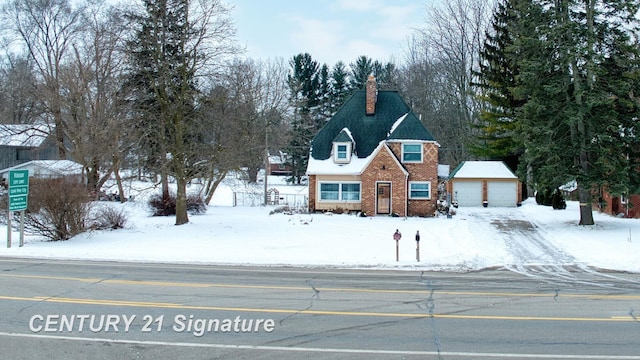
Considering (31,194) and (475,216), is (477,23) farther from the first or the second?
(31,194)

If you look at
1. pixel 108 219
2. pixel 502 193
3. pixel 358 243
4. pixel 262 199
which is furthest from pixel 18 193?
pixel 502 193

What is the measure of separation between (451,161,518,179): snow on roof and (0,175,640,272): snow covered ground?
33.8 ft

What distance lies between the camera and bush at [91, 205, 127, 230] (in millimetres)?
23234

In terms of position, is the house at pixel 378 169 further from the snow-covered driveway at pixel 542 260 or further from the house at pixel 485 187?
the house at pixel 485 187

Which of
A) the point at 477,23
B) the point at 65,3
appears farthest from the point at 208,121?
the point at 477,23

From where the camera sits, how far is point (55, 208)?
20109mm

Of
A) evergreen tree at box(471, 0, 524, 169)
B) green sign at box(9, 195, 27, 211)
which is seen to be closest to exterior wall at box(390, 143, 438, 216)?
evergreen tree at box(471, 0, 524, 169)

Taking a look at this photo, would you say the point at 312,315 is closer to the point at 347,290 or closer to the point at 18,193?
the point at 347,290

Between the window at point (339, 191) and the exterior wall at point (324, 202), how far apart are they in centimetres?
25

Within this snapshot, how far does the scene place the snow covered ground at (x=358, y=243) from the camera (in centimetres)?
1644

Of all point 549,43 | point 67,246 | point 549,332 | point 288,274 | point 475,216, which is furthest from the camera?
point 475,216

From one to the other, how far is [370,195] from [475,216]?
6.44 meters

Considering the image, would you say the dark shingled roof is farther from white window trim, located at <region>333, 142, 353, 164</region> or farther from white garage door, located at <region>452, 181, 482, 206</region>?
white garage door, located at <region>452, 181, 482, 206</region>

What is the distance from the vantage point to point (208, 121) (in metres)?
24.4
